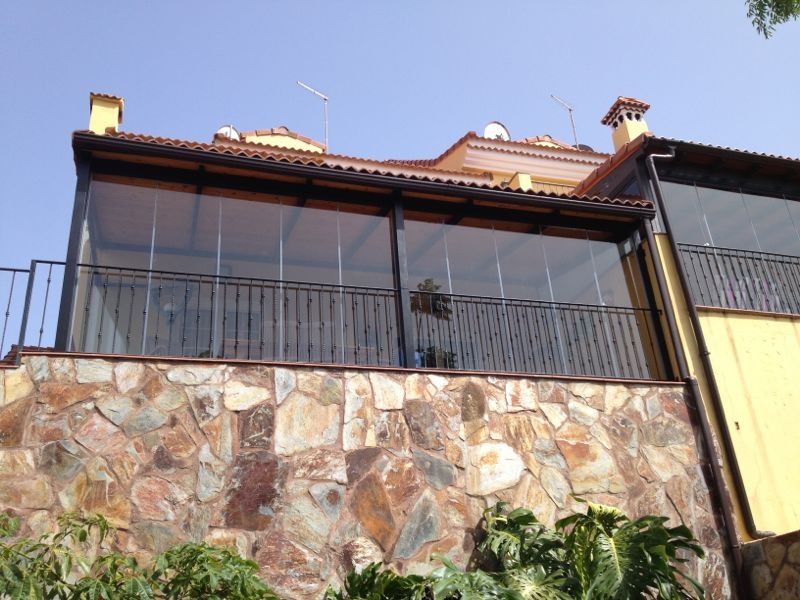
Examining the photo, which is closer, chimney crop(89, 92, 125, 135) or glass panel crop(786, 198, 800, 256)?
chimney crop(89, 92, 125, 135)

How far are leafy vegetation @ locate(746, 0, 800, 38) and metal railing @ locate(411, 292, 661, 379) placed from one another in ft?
12.0

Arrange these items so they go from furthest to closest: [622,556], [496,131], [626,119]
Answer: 1. [496,131]
2. [626,119]
3. [622,556]

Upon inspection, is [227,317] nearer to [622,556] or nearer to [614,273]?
[614,273]

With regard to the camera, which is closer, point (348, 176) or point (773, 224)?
point (348, 176)

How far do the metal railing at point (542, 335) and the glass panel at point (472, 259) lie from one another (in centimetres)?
74

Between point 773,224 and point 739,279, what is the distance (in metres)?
2.00

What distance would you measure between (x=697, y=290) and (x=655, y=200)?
1452 millimetres

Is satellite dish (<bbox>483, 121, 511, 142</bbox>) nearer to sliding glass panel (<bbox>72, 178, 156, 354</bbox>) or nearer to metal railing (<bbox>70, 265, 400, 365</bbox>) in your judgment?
metal railing (<bbox>70, 265, 400, 365</bbox>)

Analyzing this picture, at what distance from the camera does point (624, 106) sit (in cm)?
1211

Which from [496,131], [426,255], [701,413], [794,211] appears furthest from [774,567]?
[496,131]

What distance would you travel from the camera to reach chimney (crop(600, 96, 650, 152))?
39.3 feet

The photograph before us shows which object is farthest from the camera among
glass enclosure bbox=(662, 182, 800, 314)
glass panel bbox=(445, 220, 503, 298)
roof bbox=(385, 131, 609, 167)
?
roof bbox=(385, 131, 609, 167)

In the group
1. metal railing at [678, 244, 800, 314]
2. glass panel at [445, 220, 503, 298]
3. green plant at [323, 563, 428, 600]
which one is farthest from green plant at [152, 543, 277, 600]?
metal railing at [678, 244, 800, 314]

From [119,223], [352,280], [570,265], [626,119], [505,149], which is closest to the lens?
[119,223]
